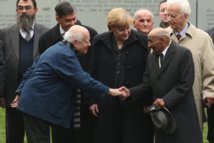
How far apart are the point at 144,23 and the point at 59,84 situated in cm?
194

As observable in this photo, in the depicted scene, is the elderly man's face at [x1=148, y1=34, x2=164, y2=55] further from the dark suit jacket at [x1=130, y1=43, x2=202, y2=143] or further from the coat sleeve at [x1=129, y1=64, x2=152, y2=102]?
the coat sleeve at [x1=129, y1=64, x2=152, y2=102]

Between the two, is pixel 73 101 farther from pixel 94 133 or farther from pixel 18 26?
pixel 18 26

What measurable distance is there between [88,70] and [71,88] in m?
0.56

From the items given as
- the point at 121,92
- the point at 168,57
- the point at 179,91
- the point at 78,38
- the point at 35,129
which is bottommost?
the point at 35,129

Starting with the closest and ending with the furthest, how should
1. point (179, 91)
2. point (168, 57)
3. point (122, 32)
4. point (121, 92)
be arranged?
point (179, 91) → point (168, 57) → point (121, 92) → point (122, 32)

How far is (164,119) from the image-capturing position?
810 cm

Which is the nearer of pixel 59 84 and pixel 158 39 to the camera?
pixel 158 39

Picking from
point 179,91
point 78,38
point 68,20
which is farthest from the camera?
point 68,20

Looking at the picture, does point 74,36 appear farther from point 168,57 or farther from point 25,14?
point 25,14

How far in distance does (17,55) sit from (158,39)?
7.44ft

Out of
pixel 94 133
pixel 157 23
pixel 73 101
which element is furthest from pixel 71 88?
pixel 157 23

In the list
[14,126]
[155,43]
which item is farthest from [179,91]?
[14,126]

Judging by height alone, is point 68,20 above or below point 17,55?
above

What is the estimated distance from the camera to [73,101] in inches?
338
